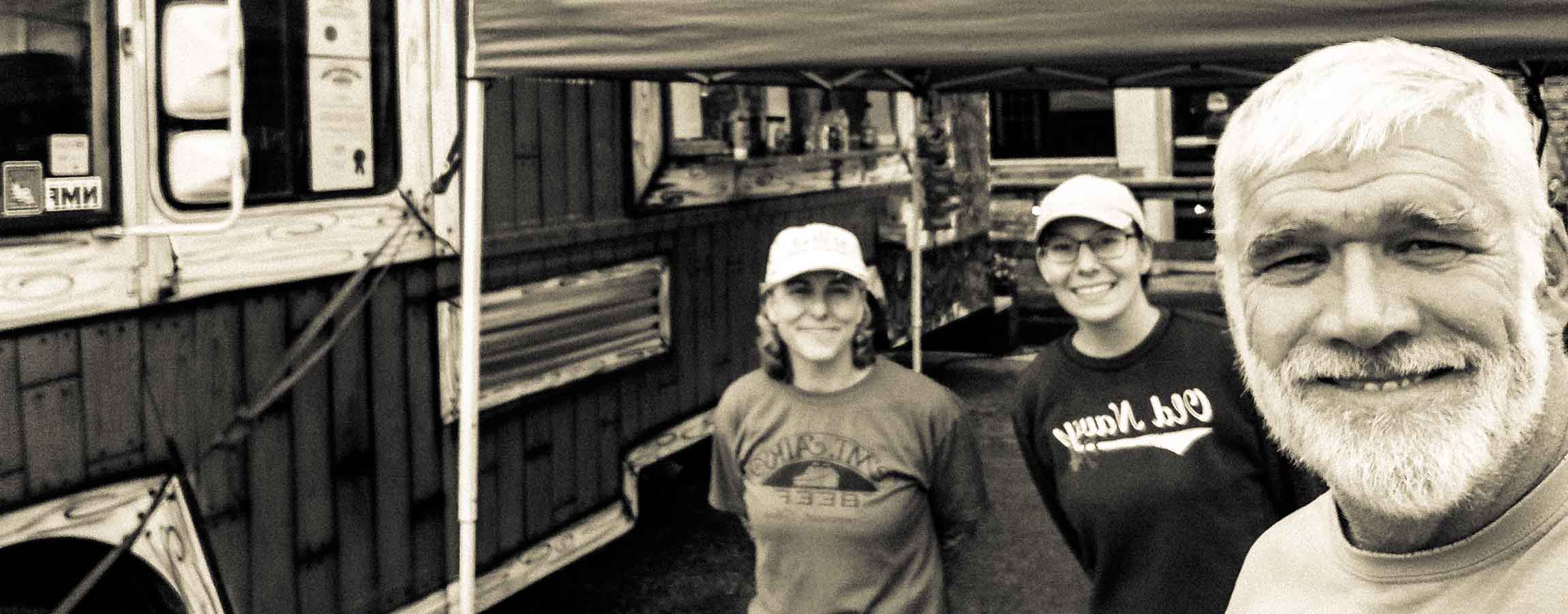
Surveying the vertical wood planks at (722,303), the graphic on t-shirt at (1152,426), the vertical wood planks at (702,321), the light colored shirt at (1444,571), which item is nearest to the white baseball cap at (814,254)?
the graphic on t-shirt at (1152,426)

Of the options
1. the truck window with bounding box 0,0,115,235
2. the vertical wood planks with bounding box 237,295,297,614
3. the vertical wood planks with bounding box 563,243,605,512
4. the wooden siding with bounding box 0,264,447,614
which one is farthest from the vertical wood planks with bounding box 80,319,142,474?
the vertical wood planks with bounding box 563,243,605,512

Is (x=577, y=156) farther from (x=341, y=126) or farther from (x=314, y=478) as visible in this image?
(x=314, y=478)

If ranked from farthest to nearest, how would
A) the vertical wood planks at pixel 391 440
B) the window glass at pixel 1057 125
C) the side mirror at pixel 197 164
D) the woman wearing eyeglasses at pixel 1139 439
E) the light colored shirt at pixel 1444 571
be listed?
1. the window glass at pixel 1057 125
2. the vertical wood planks at pixel 391 440
3. the side mirror at pixel 197 164
4. the woman wearing eyeglasses at pixel 1139 439
5. the light colored shirt at pixel 1444 571

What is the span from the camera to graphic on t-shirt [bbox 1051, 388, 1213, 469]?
3.04 metres

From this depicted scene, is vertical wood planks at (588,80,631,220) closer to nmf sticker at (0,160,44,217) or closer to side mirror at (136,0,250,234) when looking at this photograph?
side mirror at (136,0,250,234)

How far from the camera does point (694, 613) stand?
18.1 ft

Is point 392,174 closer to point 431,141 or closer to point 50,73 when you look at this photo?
point 431,141

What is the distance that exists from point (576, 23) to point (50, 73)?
3.97 ft

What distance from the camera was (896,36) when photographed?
11.6 ft

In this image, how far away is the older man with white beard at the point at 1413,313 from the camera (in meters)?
1.22

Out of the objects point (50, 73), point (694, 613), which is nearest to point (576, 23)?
point (50, 73)

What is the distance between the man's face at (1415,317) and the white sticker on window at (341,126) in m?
3.17

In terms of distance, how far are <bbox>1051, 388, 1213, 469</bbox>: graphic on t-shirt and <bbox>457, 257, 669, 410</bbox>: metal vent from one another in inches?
88.3

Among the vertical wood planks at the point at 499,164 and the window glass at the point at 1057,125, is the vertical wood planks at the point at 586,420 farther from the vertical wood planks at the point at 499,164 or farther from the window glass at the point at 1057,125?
the window glass at the point at 1057,125
